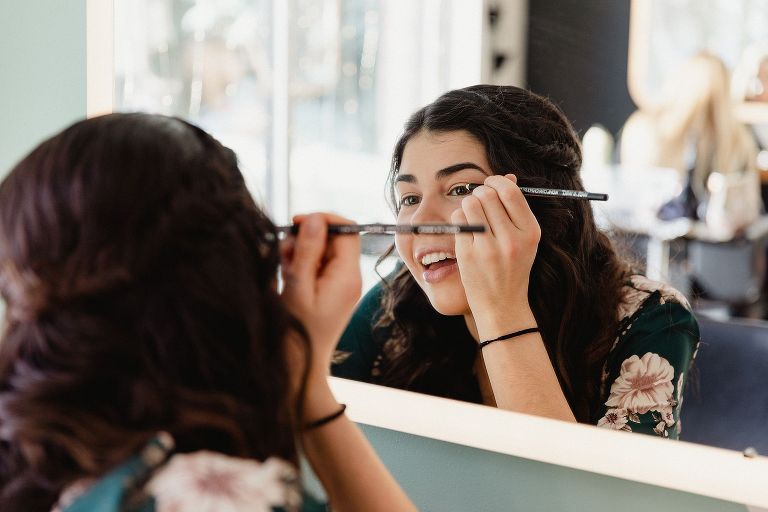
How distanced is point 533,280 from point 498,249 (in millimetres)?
46

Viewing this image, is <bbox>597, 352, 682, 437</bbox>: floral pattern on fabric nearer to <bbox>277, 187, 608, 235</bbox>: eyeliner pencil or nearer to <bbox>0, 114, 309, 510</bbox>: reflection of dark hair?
<bbox>277, 187, 608, 235</bbox>: eyeliner pencil

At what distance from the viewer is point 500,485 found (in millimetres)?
723

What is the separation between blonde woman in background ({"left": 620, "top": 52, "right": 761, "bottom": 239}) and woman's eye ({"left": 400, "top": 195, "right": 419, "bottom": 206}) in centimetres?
18

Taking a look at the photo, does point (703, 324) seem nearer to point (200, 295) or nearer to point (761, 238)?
point (761, 238)

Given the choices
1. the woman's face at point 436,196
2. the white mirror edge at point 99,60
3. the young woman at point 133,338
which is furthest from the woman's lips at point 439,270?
the white mirror edge at point 99,60

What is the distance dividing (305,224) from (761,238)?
0.34 metres

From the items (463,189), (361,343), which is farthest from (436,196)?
(361,343)

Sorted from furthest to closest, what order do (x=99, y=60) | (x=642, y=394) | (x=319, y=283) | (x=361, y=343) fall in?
(x=99, y=60) < (x=361, y=343) < (x=642, y=394) < (x=319, y=283)

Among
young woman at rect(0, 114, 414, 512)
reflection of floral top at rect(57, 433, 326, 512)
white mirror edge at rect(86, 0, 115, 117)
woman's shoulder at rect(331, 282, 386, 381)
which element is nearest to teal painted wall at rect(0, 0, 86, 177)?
white mirror edge at rect(86, 0, 115, 117)

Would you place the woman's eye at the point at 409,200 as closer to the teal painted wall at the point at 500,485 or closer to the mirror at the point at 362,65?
the mirror at the point at 362,65

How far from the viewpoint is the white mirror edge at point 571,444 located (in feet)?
2.04

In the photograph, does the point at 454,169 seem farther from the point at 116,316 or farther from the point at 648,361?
the point at 116,316

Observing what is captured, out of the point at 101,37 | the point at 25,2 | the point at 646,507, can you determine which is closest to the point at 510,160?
the point at 646,507

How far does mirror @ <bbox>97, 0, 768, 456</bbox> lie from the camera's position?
66cm
